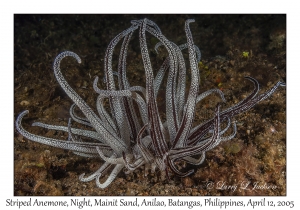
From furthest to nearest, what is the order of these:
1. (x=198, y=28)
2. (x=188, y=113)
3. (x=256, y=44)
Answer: (x=198, y=28), (x=256, y=44), (x=188, y=113)

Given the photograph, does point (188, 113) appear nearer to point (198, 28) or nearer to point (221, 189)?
point (221, 189)

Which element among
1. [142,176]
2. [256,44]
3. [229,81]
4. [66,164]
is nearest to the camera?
[142,176]

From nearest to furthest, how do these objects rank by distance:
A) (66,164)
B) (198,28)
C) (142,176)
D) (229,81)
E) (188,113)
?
1. (188,113)
2. (142,176)
3. (66,164)
4. (229,81)
5. (198,28)

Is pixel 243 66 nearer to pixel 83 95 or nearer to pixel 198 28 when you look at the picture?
pixel 198 28

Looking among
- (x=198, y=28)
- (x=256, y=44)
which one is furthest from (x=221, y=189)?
(x=198, y=28)

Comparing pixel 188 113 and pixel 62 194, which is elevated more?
pixel 188 113

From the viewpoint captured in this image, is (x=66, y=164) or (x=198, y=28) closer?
(x=66, y=164)

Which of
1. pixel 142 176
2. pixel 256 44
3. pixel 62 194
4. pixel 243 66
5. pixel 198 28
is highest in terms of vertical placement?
pixel 198 28

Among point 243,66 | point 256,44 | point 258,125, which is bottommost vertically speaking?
point 258,125

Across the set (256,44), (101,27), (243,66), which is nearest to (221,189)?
(243,66)
